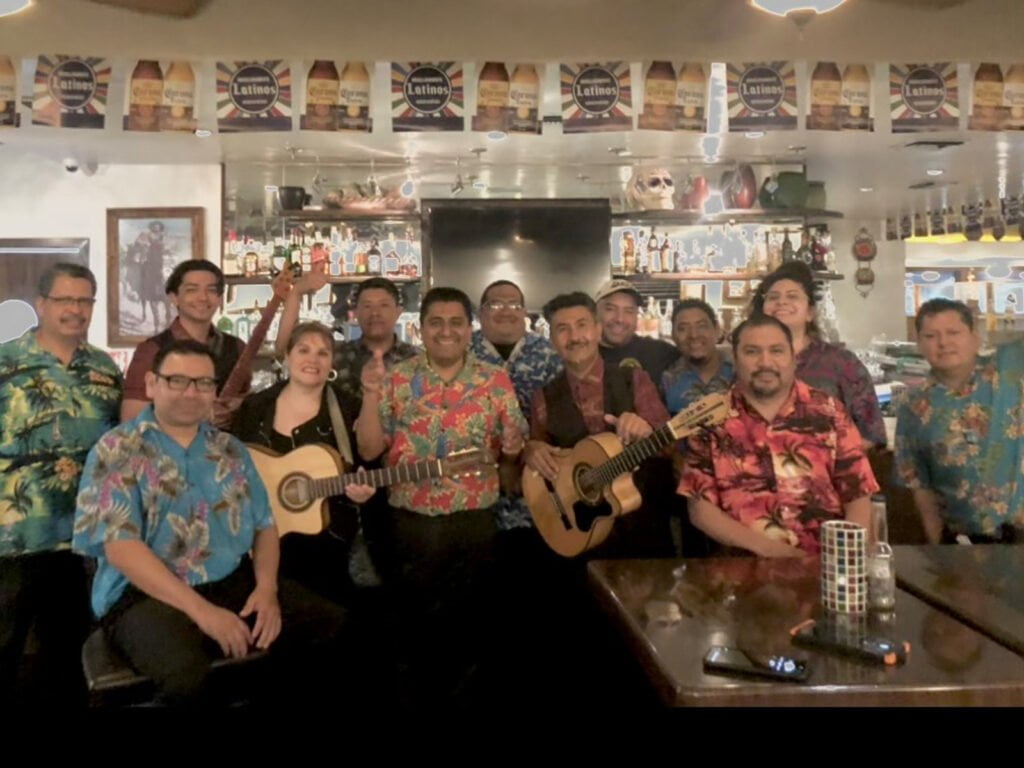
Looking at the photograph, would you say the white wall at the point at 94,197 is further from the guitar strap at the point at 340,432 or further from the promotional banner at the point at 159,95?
the guitar strap at the point at 340,432

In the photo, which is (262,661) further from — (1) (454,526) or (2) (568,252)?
(2) (568,252)

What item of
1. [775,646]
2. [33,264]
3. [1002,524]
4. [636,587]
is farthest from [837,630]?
[33,264]

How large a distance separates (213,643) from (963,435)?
244 cm

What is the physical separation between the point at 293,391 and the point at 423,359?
1.62ft

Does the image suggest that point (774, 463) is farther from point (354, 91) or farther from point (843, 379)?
point (354, 91)

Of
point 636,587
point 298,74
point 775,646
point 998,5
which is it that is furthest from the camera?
point 298,74

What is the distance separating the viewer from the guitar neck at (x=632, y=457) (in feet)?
9.25

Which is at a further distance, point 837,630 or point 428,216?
point 428,216

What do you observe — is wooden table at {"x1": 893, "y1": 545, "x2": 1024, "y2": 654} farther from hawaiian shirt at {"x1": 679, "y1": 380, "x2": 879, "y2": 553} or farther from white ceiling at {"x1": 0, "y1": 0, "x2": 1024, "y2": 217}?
white ceiling at {"x1": 0, "y1": 0, "x2": 1024, "y2": 217}

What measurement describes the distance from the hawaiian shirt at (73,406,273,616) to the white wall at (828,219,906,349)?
22.2 feet

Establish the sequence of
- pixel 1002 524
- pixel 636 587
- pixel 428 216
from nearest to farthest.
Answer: pixel 636 587 < pixel 1002 524 < pixel 428 216

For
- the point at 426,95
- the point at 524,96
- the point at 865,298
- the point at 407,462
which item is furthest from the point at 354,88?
the point at 865,298

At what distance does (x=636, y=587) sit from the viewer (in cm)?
216

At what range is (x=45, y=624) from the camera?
3.02 meters
